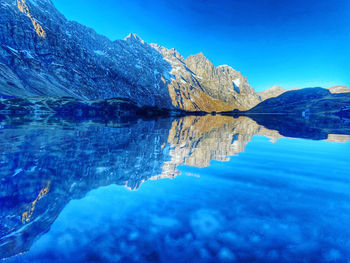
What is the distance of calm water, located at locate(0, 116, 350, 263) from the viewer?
15.9ft

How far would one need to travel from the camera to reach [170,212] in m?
6.63

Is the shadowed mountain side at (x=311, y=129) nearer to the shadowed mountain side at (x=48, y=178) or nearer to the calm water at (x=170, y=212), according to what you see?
the calm water at (x=170, y=212)

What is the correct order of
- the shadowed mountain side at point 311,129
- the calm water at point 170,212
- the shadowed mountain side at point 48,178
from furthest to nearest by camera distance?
1. the shadowed mountain side at point 311,129
2. the shadowed mountain side at point 48,178
3. the calm water at point 170,212

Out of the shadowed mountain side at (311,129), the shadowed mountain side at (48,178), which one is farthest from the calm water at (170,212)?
the shadowed mountain side at (311,129)

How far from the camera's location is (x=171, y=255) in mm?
→ 4707

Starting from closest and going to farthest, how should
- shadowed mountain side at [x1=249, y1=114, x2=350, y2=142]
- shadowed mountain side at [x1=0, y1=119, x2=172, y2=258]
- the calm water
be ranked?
the calm water < shadowed mountain side at [x1=0, y1=119, x2=172, y2=258] < shadowed mountain side at [x1=249, y1=114, x2=350, y2=142]

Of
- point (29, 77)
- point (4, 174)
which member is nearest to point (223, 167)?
point (4, 174)

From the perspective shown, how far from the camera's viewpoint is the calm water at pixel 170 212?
4832mm

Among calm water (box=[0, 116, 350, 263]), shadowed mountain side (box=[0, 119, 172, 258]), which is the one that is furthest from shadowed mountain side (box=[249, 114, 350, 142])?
shadowed mountain side (box=[0, 119, 172, 258])

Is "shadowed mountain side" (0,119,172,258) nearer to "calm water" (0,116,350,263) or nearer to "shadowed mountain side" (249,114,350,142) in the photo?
"calm water" (0,116,350,263)

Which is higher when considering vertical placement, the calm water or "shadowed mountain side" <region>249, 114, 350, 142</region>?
"shadowed mountain side" <region>249, 114, 350, 142</region>

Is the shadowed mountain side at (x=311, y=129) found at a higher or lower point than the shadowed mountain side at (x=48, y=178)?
higher

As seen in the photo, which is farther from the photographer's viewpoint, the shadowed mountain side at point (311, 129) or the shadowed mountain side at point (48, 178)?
the shadowed mountain side at point (311, 129)

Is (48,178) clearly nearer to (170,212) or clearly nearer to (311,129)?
(170,212)
